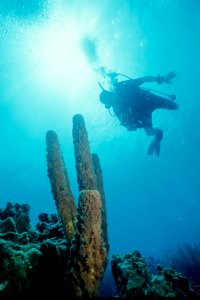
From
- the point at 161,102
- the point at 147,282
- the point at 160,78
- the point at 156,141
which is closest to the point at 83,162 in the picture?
the point at 147,282

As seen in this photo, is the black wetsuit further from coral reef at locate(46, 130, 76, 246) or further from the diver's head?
coral reef at locate(46, 130, 76, 246)

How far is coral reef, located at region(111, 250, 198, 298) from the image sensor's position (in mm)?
2496

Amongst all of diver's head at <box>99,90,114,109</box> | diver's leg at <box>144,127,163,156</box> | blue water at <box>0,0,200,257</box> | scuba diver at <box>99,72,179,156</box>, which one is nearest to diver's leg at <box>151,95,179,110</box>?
scuba diver at <box>99,72,179,156</box>

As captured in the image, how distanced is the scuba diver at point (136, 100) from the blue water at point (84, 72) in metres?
4.93

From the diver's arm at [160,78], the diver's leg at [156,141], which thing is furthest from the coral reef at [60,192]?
the diver's leg at [156,141]

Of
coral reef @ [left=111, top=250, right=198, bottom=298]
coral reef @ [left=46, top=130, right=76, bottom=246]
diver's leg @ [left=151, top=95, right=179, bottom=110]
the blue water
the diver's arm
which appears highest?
the blue water

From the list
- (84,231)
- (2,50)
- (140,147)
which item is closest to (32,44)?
(2,50)

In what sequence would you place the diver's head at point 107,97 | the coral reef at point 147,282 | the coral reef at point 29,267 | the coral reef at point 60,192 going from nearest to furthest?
the coral reef at point 147,282 < the coral reef at point 29,267 < the coral reef at point 60,192 < the diver's head at point 107,97

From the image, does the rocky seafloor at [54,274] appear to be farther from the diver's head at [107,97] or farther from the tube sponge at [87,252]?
the diver's head at [107,97]

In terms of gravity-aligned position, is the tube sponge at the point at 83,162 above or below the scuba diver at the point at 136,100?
below

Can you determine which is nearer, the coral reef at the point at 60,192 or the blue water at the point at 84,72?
the coral reef at the point at 60,192

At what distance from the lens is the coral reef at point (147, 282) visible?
8.19 feet

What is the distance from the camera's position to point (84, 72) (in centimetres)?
2080

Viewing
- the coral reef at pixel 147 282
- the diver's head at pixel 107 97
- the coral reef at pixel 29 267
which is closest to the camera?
the coral reef at pixel 147 282
